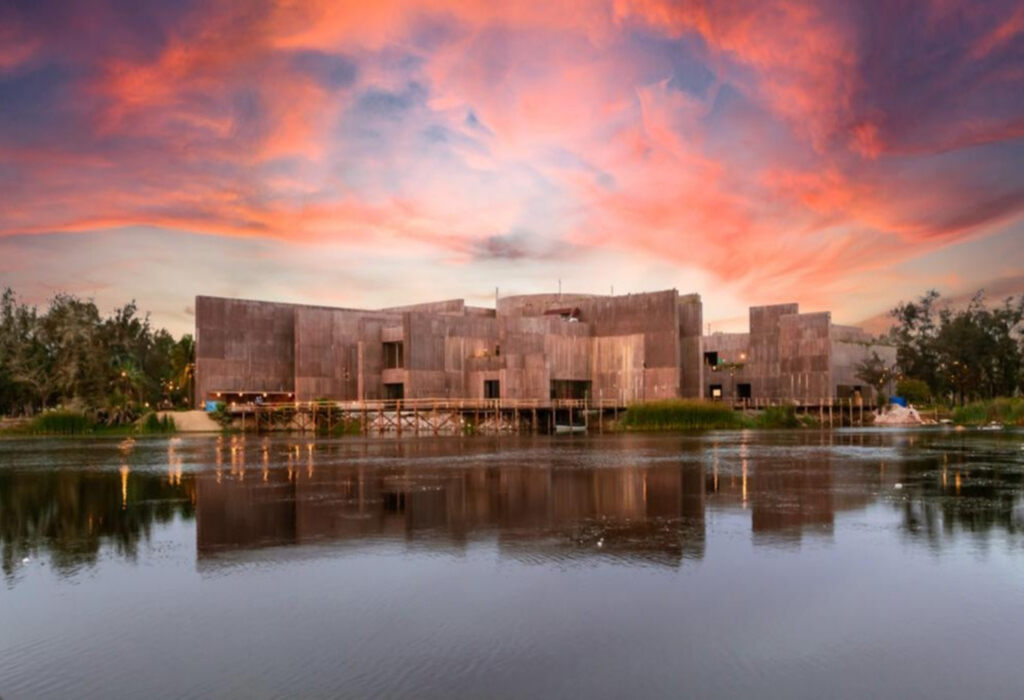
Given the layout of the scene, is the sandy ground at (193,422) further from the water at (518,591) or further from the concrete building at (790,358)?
the water at (518,591)

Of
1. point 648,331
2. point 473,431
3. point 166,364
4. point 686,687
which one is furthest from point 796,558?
point 166,364

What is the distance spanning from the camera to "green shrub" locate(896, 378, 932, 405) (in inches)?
3548

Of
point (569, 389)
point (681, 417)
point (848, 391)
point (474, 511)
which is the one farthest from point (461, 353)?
point (474, 511)

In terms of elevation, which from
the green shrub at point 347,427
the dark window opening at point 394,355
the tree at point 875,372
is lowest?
the green shrub at point 347,427

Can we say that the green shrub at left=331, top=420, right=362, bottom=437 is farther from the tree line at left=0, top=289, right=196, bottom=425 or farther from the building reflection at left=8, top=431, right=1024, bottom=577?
the building reflection at left=8, top=431, right=1024, bottom=577

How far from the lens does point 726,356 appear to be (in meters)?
84.2

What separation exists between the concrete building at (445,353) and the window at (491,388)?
0.09 metres

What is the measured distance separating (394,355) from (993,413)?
153ft

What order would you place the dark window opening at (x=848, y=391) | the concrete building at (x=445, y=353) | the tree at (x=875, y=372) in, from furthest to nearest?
the tree at (x=875, y=372), the dark window opening at (x=848, y=391), the concrete building at (x=445, y=353)

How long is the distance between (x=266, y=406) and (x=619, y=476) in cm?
4803

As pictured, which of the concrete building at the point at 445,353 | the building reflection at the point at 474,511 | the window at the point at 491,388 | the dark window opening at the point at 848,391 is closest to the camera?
the building reflection at the point at 474,511

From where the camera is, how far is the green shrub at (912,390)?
9012 centimetres

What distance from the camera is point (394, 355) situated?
7106 centimetres

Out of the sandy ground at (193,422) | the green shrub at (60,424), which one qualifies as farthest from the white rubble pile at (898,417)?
the green shrub at (60,424)
